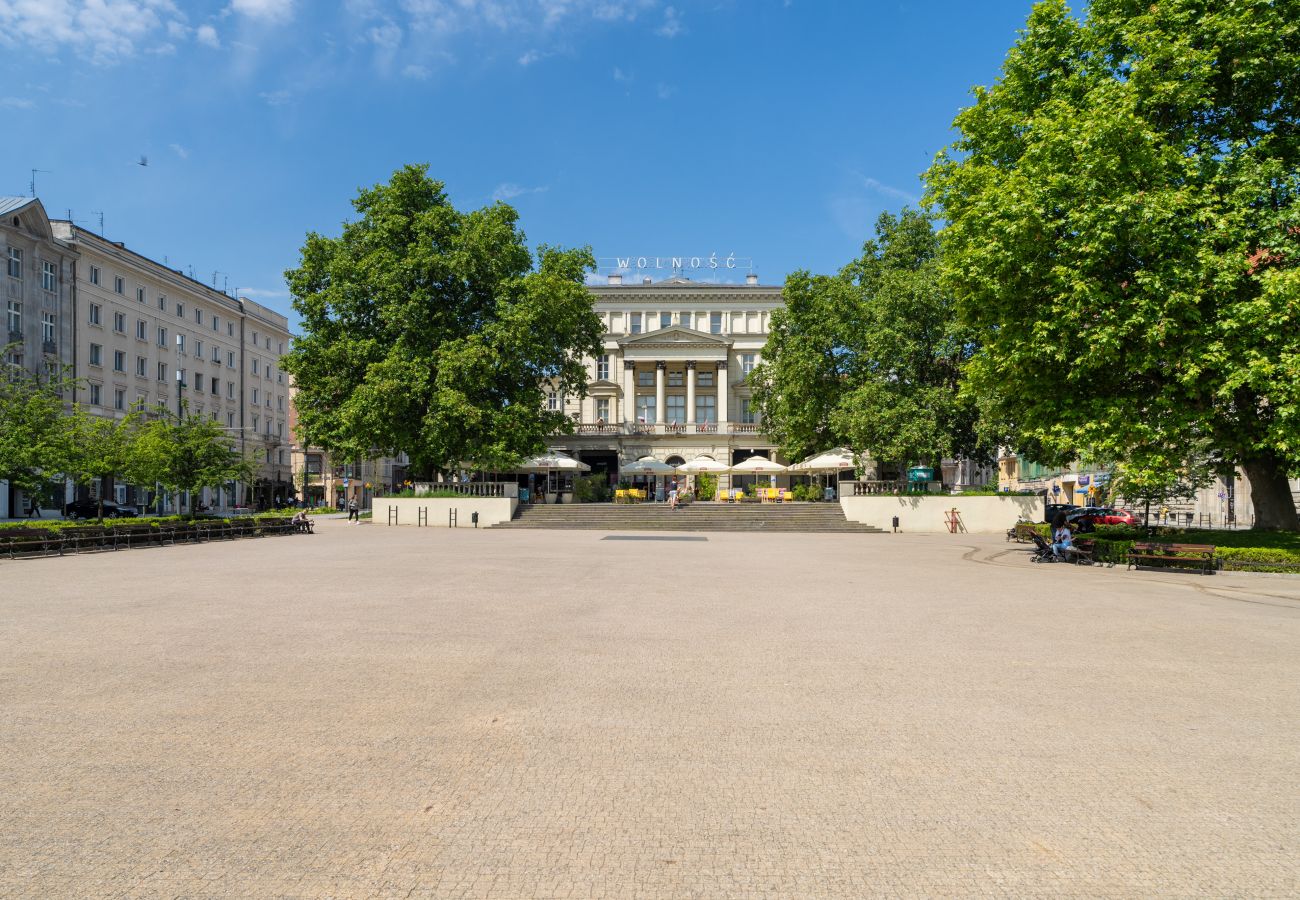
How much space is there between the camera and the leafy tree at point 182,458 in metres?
29.9

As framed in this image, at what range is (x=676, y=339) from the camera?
67000 mm

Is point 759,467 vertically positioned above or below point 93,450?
below

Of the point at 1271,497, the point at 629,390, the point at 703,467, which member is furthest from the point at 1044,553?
the point at 629,390

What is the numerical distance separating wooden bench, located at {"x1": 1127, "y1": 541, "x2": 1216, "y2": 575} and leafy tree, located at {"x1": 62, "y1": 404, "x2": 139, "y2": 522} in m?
30.1

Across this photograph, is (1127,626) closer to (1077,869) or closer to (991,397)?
(1077,869)

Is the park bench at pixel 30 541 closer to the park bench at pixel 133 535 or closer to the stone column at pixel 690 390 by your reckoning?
the park bench at pixel 133 535

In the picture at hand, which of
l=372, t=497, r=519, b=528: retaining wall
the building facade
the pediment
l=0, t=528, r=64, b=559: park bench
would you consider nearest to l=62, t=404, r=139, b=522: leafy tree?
the building facade

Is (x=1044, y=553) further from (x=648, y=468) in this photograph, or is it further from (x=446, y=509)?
(x=648, y=468)

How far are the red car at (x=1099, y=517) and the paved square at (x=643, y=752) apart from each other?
77.5ft

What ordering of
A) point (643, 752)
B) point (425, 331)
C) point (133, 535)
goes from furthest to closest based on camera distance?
point (425, 331) < point (133, 535) < point (643, 752)

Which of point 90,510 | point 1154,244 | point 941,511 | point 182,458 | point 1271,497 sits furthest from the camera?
point 90,510

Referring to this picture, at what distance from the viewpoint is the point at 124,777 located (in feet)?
17.0

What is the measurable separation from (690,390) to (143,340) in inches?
1585

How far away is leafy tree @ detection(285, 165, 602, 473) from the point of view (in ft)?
135
